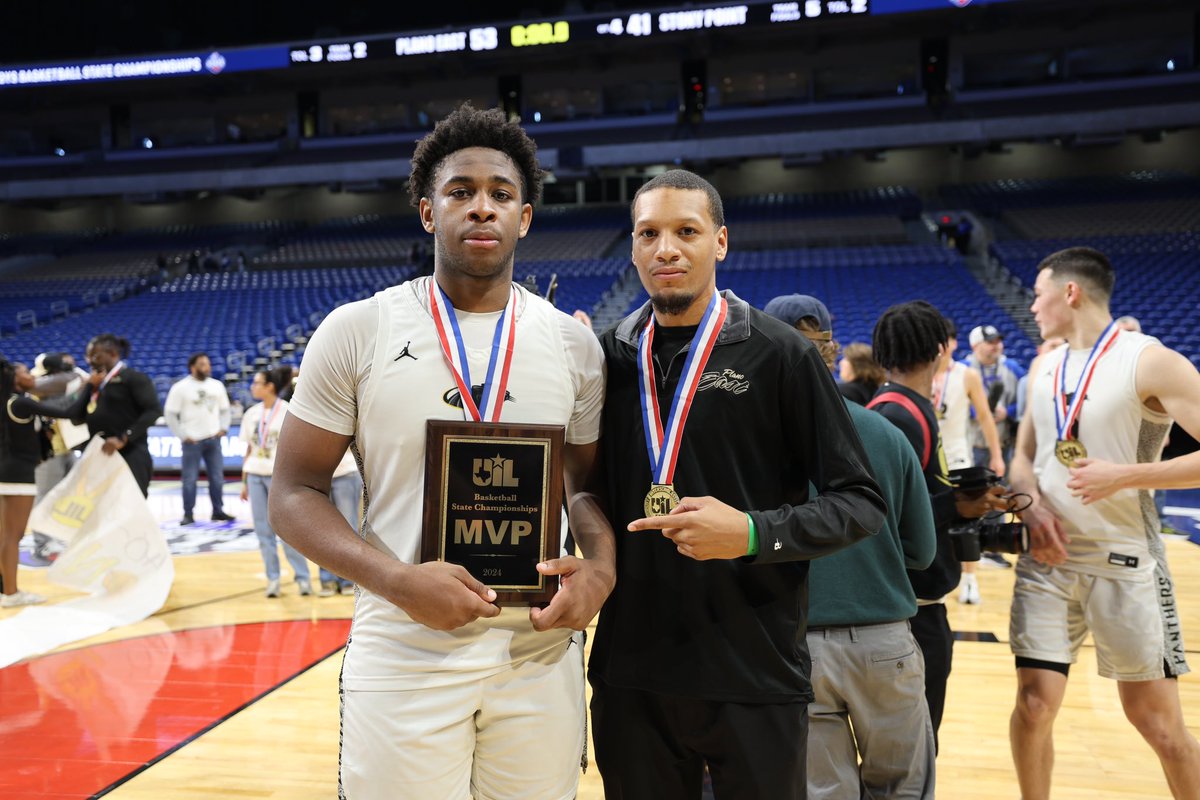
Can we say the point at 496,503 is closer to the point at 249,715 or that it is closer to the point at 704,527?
the point at 704,527

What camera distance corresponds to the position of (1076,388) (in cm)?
282

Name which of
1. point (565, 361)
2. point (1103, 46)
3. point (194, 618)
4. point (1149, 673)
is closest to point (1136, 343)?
point (1149, 673)

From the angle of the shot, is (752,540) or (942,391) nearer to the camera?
(752,540)

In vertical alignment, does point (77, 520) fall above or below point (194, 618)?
above

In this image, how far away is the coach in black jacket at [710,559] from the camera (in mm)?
1657

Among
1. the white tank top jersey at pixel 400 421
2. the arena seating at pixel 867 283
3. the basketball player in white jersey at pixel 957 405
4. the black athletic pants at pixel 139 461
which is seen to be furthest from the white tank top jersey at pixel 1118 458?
the arena seating at pixel 867 283

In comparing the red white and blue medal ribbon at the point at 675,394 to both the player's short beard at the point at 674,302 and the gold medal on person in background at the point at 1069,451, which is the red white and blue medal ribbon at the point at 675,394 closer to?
the player's short beard at the point at 674,302

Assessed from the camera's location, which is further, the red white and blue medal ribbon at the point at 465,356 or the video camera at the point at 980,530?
the video camera at the point at 980,530

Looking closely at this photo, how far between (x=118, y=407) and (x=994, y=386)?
673 cm

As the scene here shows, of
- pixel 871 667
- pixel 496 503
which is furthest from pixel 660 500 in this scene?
pixel 871 667

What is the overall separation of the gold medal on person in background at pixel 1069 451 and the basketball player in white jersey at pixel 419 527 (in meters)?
1.87

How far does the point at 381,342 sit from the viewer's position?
1.58 meters

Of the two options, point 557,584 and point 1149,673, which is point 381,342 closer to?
point 557,584

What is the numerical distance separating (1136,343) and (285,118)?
26201mm
